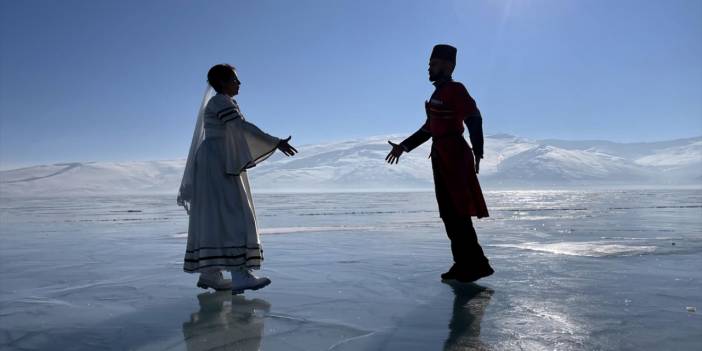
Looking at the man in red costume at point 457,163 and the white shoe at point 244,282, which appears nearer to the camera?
the white shoe at point 244,282

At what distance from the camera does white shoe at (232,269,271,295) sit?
3.71 meters

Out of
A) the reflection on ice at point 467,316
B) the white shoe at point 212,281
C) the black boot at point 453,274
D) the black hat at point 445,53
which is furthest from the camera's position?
the black hat at point 445,53

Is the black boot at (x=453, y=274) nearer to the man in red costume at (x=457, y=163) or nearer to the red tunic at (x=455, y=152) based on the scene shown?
the man in red costume at (x=457, y=163)

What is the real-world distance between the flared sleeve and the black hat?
155 cm

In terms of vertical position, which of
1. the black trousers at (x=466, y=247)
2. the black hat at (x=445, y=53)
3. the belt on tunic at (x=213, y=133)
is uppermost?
the black hat at (x=445, y=53)

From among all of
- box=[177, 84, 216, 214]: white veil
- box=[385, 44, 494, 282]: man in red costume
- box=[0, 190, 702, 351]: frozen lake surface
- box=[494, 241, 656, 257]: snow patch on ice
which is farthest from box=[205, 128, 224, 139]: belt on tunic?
box=[494, 241, 656, 257]: snow patch on ice

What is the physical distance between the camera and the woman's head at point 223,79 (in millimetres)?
3977

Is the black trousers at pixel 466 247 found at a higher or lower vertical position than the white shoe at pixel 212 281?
higher

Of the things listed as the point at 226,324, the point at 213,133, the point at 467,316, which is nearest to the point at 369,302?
the point at 467,316

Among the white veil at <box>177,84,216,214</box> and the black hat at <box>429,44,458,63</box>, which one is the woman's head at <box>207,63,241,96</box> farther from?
the black hat at <box>429,44,458,63</box>

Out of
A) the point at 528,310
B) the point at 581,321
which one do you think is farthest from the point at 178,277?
the point at 581,321

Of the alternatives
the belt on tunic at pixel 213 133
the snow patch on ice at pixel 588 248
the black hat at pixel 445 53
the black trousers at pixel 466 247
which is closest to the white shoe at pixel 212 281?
the belt on tunic at pixel 213 133

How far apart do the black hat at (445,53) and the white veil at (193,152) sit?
75.1 inches

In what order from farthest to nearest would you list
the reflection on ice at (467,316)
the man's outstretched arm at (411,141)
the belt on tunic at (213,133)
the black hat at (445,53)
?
the man's outstretched arm at (411,141) < the black hat at (445,53) < the belt on tunic at (213,133) < the reflection on ice at (467,316)
